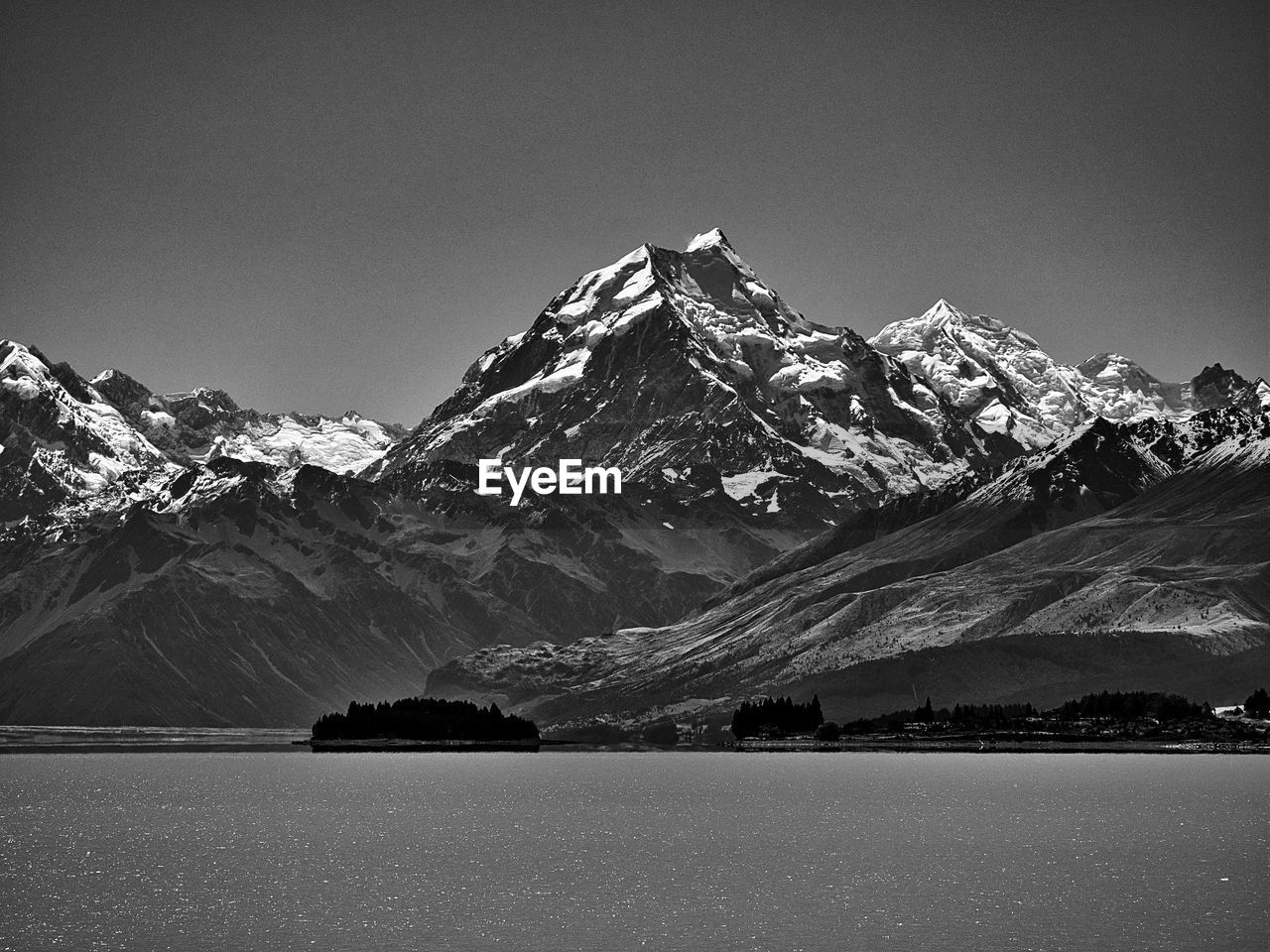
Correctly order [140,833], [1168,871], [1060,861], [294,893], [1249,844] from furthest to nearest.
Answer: [140,833], [1249,844], [1060,861], [1168,871], [294,893]

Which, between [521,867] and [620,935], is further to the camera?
[521,867]

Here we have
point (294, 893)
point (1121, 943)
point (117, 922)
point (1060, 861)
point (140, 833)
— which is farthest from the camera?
point (140, 833)

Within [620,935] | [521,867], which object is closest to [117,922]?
[620,935]

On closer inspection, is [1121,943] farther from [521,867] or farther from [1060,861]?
[521,867]

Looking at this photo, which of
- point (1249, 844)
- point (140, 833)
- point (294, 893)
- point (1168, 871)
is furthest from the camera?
point (140, 833)

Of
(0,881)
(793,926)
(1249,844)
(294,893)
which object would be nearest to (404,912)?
(294,893)

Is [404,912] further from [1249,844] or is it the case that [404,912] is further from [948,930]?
[1249,844]

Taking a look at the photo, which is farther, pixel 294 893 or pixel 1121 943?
pixel 294 893

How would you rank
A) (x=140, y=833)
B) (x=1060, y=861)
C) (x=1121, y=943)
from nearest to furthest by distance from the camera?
(x=1121, y=943) → (x=1060, y=861) → (x=140, y=833)
